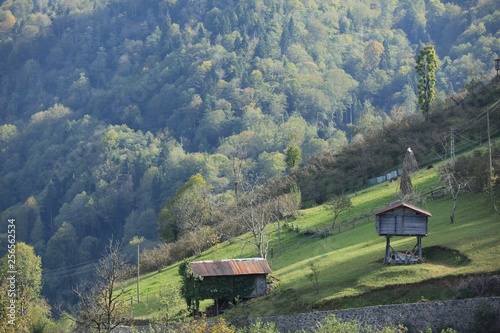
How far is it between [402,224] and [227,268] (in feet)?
45.1

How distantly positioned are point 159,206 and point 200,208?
83.9 metres

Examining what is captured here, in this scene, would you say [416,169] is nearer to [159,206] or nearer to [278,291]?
[278,291]

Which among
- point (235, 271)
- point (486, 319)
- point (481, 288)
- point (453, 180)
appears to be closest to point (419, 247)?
point (481, 288)

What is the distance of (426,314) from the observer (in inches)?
2126

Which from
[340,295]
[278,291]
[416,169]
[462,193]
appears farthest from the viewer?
[416,169]

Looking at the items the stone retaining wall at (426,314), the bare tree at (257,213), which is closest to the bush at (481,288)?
the stone retaining wall at (426,314)

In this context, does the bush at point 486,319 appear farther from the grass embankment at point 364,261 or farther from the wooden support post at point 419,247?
the wooden support post at point 419,247

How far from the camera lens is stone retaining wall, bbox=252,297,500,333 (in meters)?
53.1

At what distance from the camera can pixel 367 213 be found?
288ft

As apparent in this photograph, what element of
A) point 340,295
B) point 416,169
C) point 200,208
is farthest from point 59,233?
point 340,295

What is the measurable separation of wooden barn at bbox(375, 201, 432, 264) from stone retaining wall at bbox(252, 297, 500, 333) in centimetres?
744

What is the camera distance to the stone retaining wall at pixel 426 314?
53.1 m

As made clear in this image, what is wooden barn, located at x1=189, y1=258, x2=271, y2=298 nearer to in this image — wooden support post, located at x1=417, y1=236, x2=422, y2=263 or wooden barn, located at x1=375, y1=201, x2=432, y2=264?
wooden barn, located at x1=375, y1=201, x2=432, y2=264

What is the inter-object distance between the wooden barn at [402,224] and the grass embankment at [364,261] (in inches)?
43.9
